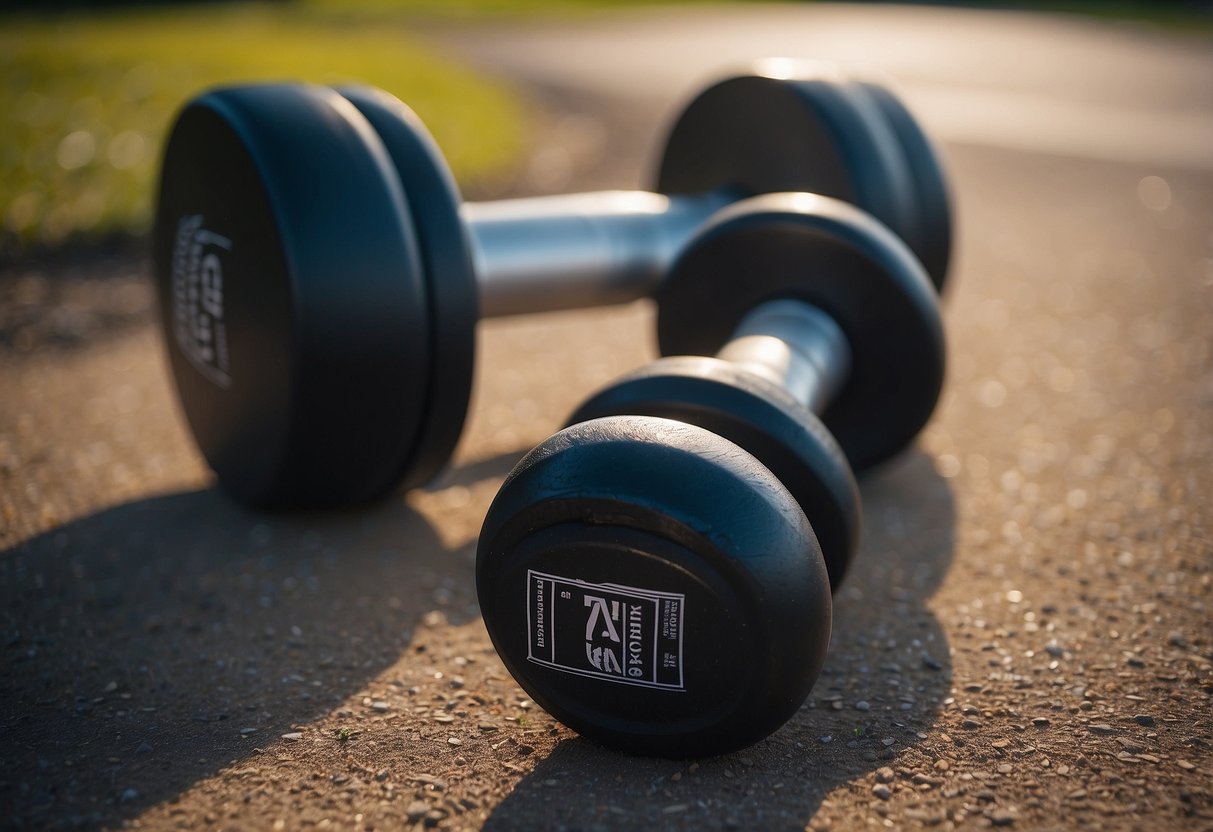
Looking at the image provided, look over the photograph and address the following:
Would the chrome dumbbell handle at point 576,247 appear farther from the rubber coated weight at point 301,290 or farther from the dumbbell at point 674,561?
the dumbbell at point 674,561

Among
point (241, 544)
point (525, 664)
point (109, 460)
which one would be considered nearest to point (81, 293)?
point (109, 460)

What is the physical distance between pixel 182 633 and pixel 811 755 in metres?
1.55

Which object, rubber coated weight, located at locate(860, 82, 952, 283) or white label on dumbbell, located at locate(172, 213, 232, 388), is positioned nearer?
white label on dumbbell, located at locate(172, 213, 232, 388)

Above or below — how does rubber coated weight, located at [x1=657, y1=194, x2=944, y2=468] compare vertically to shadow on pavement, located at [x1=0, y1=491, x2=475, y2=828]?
above

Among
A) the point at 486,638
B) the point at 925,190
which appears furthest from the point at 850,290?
the point at 486,638

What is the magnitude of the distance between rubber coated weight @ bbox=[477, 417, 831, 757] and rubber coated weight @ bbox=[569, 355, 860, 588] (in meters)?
0.29

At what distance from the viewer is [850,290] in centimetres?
328

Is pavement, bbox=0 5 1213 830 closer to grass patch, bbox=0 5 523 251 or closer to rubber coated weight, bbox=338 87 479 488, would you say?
rubber coated weight, bbox=338 87 479 488

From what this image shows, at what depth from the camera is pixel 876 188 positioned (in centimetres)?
382

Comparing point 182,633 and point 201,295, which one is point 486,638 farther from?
point 201,295

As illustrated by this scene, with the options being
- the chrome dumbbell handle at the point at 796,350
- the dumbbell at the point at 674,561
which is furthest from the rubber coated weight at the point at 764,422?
the chrome dumbbell handle at the point at 796,350

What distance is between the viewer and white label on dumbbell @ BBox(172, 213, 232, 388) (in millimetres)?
3137

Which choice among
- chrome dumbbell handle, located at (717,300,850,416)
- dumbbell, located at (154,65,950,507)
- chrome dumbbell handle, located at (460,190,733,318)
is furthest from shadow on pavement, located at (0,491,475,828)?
chrome dumbbell handle, located at (717,300,850,416)

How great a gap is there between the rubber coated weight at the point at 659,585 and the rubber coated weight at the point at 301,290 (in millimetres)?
863
